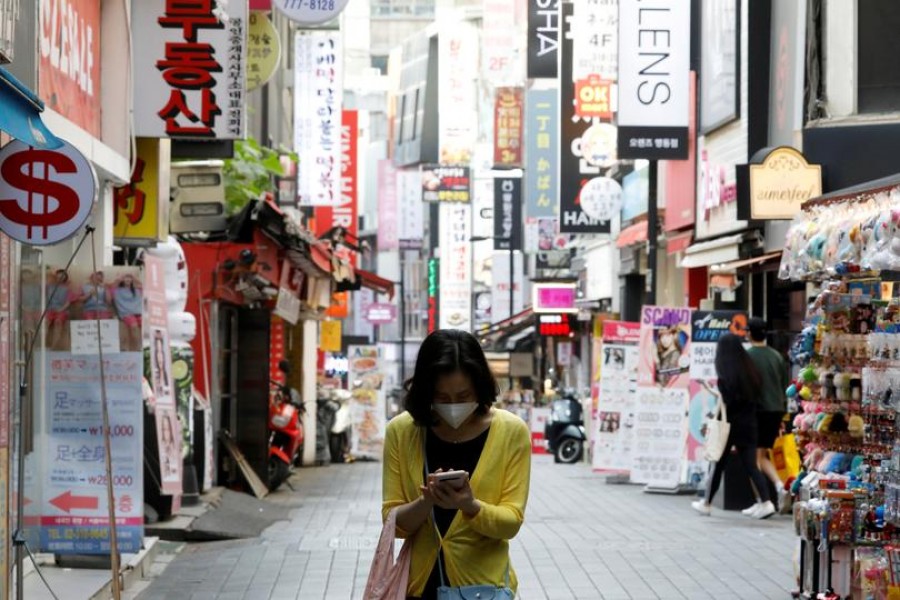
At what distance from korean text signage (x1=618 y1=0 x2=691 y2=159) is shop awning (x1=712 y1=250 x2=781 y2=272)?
1.85 meters

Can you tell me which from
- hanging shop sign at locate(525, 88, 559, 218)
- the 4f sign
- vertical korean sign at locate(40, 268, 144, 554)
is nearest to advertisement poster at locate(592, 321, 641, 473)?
the 4f sign

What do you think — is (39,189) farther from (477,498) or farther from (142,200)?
(142,200)

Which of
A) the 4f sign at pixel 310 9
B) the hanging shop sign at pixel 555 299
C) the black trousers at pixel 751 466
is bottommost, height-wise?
the black trousers at pixel 751 466

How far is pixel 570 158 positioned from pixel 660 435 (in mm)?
12091

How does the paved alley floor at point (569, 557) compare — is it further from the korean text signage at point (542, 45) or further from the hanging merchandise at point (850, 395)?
the korean text signage at point (542, 45)

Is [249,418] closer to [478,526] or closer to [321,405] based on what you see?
[321,405]

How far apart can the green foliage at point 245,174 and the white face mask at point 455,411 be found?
1545cm

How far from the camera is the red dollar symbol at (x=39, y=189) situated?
8195 mm

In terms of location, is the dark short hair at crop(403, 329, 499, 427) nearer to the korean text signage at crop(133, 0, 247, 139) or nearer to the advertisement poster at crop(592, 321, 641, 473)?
the korean text signage at crop(133, 0, 247, 139)

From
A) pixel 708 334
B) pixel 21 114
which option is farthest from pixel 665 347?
pixel 21 114

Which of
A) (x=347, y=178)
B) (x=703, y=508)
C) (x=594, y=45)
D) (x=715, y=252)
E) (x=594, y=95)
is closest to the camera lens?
(x=703, y=508)

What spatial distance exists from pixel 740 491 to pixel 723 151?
7.89m

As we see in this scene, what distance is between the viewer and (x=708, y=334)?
1836 centimetres

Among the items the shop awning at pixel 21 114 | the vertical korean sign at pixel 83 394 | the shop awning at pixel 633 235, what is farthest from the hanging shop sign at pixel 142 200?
the shop awning at pixel 633 235
